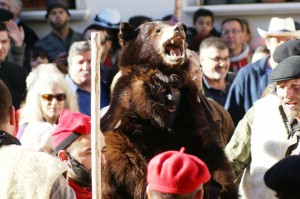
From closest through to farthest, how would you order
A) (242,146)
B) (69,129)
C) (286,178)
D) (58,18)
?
(286,178) < (69,129) < (242,146) < (58,18)

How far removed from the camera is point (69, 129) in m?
6.70

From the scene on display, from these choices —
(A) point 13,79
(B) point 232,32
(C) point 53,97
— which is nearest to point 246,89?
(C) point 53,97

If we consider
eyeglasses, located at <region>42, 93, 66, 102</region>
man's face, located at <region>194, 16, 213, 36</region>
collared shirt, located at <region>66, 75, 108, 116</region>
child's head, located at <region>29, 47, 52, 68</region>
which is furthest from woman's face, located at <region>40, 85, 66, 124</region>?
man's face, located at <region>194, 16, 213, 36</region>

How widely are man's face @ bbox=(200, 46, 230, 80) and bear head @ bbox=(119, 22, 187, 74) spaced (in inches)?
151

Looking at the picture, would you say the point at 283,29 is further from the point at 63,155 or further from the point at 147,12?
the point at 63,155

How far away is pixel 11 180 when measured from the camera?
17.7ft

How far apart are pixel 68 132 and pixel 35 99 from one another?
262cm

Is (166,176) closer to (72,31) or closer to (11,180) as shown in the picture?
(11,180)

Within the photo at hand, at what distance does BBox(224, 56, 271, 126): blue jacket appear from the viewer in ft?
34.1

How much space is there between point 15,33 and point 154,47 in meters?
5.99

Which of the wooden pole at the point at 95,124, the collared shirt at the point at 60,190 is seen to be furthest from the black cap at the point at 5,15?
the collared shirt at the point at 60,190

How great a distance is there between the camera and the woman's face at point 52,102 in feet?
30.2

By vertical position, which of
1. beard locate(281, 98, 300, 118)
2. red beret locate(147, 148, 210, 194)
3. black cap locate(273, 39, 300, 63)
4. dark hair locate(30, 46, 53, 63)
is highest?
black cap locate(273, 39, 300, 63)

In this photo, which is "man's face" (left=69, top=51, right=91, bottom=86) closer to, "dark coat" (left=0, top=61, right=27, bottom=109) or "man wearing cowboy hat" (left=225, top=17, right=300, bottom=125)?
"dark coat" (left=0, top=61, right=27, bottom=109)
